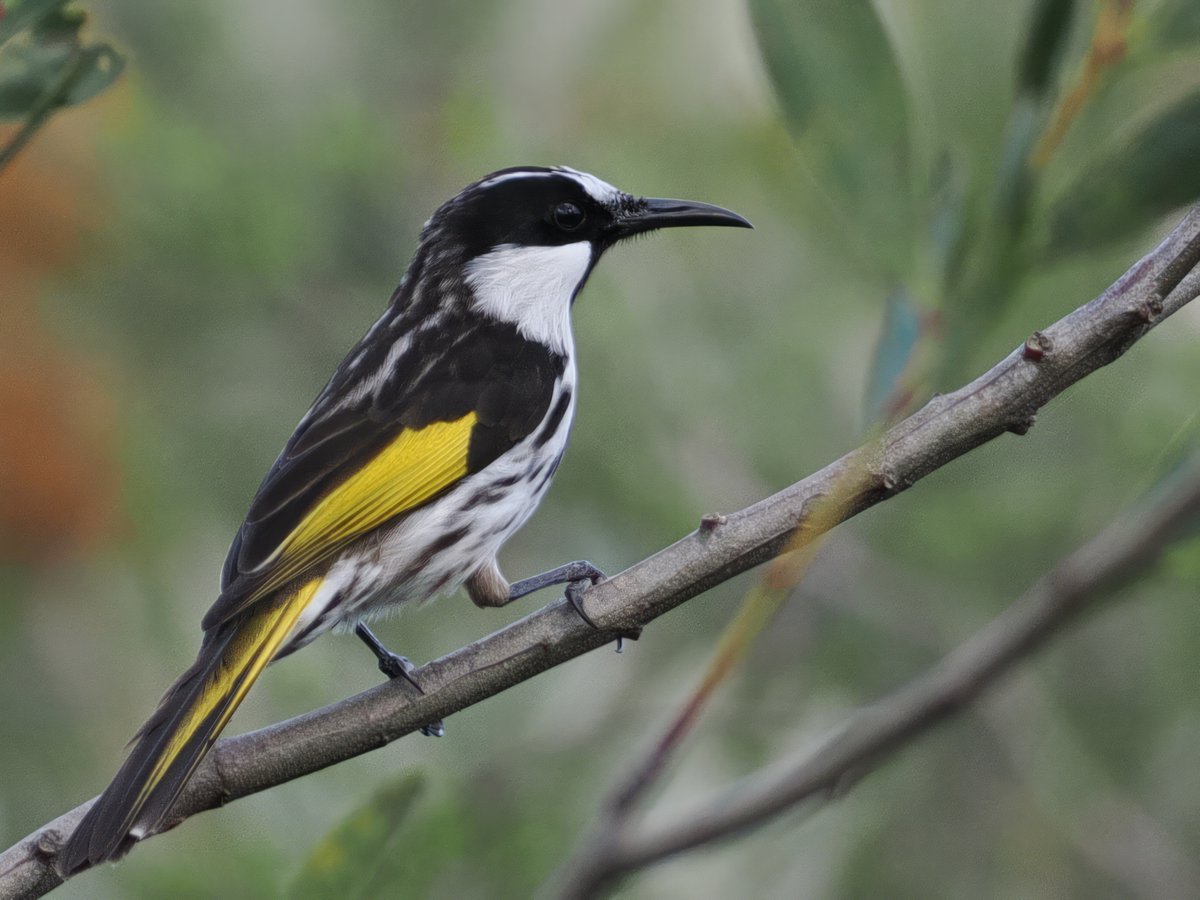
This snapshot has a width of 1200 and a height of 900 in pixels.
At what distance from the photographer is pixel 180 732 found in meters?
2.29

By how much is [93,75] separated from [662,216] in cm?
183

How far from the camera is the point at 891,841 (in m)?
3.71

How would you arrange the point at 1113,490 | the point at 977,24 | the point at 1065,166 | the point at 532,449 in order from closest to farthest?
the point at 1065,166 → the point at 532,449 → the point at 1113,490 → the point at 977,24

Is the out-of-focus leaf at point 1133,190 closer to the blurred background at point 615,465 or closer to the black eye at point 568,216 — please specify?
the blurred background at point 615,465

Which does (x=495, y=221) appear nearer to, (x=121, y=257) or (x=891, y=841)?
(x=121, y=257)

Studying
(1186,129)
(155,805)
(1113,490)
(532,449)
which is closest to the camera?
(1186,129)

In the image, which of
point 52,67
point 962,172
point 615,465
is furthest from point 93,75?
point 615,465

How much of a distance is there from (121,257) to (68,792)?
1386 millimetres

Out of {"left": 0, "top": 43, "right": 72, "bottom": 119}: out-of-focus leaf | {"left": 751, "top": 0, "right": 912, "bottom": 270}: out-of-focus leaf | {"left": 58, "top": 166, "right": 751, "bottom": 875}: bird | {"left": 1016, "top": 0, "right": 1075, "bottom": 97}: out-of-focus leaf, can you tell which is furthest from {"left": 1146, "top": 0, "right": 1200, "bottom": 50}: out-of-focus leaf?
{"left": 58, "top": 166, "right": 751, "bottom": 875}: bird

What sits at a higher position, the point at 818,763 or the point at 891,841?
the point at 818,763

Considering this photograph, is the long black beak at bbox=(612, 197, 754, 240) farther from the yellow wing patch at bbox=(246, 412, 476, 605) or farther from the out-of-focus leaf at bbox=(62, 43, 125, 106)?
the out-of-focus leaf at bbox=(62, 43, 125, 106)

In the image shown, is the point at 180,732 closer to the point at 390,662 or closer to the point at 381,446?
the point at 390,662

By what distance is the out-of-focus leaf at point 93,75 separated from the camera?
1.69 metres

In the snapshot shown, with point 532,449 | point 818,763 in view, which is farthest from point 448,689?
point 818,763
